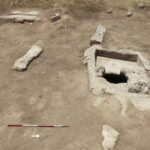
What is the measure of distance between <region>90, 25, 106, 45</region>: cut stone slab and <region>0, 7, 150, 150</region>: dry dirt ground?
26 centimetres

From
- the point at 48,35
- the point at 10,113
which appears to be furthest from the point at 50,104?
the point at 48,35

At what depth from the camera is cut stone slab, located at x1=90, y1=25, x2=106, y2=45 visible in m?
11.8

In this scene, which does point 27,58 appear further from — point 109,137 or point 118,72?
point 109,137

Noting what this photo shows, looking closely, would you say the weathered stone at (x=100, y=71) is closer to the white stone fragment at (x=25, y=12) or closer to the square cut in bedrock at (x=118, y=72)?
the square cut in bedrock at (x=118, y=72)

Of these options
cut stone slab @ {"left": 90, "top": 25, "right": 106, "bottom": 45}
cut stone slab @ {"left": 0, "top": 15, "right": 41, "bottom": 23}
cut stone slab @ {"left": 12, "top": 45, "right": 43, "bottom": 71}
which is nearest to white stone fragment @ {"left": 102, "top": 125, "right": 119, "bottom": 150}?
cut stone slab @ {"left": 12, "top": 45, "right": 43, "bottom": 71}

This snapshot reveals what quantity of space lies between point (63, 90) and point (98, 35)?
390cm

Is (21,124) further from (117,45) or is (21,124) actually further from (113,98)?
(117,45)

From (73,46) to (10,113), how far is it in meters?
4.54

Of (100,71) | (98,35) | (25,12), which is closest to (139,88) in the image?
(100,71)

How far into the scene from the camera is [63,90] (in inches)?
360

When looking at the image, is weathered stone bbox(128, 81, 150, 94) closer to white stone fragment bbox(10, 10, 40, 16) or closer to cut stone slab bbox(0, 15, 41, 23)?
cut stone slab bbox(0, 15, 41, 23)

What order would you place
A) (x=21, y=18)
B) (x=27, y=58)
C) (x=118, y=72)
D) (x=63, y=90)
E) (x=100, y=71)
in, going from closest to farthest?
(x=63, y=90) → (x=100, y=71) → (x=118, y=72) → (x=27, y=58) → (x=21, y=18)

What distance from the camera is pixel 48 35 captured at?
493 inches

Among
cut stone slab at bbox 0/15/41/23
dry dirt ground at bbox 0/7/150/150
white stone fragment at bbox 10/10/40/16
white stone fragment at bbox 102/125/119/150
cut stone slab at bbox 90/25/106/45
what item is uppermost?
white stone fragment at bbox 10/10/40/16
